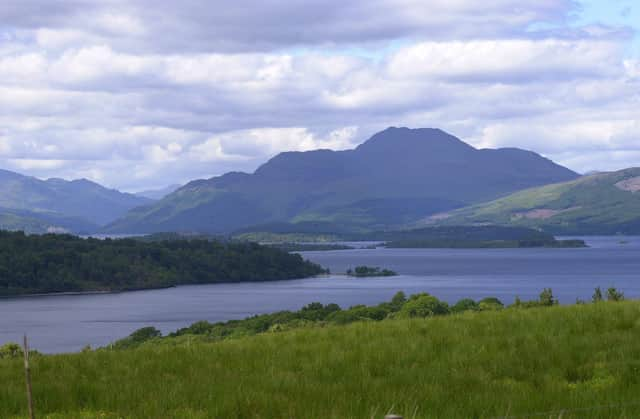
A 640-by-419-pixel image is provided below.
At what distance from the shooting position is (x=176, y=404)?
460 inches

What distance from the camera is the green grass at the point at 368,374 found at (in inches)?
451

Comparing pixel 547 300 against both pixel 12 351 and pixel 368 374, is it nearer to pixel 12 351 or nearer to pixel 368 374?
pixel 368 374

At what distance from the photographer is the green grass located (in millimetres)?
11461

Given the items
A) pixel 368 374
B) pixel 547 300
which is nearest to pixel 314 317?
pixel 547 300

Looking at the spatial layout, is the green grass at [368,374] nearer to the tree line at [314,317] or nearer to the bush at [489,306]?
the bush at [489,306]

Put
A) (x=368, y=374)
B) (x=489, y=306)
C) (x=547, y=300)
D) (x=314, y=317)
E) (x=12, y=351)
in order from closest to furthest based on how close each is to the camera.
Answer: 1. (x=368, y=374)
2. (x=547, y=300)
3. (x=12, y=351)
4. (x=489, y=306)
5. (x=314, y=317)

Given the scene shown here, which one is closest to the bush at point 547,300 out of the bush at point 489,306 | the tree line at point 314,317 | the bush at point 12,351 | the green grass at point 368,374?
the bush at point 489,306

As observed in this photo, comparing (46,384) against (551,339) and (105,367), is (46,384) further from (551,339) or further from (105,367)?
(551,339)

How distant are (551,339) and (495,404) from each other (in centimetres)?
519

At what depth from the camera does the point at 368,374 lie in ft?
44.6

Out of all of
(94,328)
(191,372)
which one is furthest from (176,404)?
(94,328)

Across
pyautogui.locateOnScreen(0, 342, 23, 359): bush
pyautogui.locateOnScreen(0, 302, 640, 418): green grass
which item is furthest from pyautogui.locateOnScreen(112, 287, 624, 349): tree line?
pyautogui.locateOnScreen(0, 302, 640, 418): green grass

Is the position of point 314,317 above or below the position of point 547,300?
below

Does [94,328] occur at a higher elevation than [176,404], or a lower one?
lower
